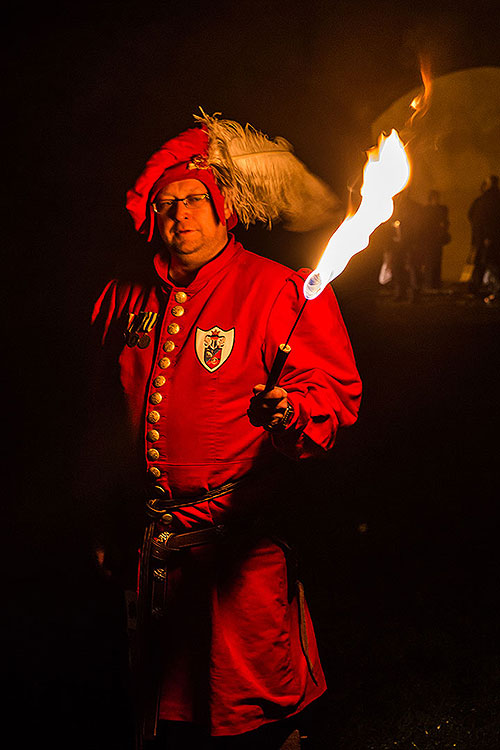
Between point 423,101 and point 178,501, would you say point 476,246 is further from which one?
point 178,501

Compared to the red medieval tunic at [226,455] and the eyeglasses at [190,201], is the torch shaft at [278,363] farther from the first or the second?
the eyeglasses at [190,201]

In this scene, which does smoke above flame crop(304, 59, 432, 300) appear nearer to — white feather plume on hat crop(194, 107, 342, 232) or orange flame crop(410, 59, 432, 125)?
orange flame crop(410, 59, 432, 125)

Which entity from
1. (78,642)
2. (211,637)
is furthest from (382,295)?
(78,642)

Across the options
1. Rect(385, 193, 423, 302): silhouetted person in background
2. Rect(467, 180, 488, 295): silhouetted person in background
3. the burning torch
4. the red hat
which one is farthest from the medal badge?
Rect(467, 180, 488, 295): silhouetted person in background

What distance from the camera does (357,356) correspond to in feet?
8.95

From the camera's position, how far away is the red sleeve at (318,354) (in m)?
1.77

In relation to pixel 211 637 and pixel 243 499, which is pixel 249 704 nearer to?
pixel 211 637

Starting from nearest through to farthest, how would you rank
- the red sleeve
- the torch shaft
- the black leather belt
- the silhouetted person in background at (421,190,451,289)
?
the torch shaft
the red sleeve
the black leather belt
the silhouetted person in background at (421,190,451,289)

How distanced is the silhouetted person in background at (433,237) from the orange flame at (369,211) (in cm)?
86

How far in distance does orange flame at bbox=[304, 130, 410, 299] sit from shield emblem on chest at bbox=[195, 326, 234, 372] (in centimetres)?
41

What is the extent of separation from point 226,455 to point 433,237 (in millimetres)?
→ 1364

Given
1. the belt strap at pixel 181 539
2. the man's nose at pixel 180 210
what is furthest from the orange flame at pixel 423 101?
the belt strap at pixel 181 539

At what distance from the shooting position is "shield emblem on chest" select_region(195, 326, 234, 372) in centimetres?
186

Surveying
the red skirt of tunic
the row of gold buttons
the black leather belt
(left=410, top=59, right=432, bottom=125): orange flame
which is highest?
(left=410, top=59, right=432, bottom=125): orange flame
